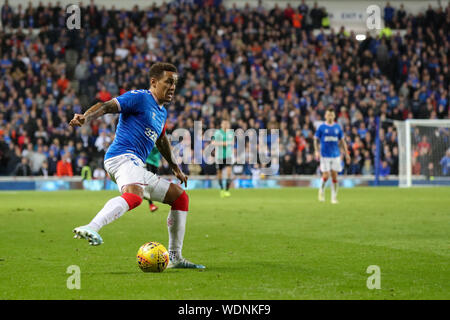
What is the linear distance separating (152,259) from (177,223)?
557 millimetres

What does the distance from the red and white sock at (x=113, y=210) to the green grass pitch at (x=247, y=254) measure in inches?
20.8

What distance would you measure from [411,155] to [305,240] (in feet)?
64.5

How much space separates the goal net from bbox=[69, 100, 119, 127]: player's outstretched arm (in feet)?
72.1

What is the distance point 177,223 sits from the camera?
7.47 meters

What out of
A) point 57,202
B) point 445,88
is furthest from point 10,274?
point 445,88

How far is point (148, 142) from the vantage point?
7.50 meters

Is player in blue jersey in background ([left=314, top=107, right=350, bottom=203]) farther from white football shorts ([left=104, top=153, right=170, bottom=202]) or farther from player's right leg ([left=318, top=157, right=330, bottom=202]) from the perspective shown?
white football shorts ([left=104, top=153, right=170, bottom=202])

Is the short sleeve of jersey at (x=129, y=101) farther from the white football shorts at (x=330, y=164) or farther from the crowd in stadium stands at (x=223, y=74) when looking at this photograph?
the crowd in stadium stands at (x=223, y=74)

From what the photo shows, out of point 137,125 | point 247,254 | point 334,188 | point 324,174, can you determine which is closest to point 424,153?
point 324,174

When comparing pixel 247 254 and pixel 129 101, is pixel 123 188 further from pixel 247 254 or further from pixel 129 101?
pixel 247 254

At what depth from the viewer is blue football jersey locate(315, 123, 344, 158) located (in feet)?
62.9

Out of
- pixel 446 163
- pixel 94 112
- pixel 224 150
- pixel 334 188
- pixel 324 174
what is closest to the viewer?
pixel 94 112

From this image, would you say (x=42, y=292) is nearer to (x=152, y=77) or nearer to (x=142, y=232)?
(x=152, y=77)

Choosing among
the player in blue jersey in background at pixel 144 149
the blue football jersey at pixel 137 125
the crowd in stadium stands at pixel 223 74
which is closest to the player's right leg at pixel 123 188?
the player in blue jersey in background at pixel 144 149
